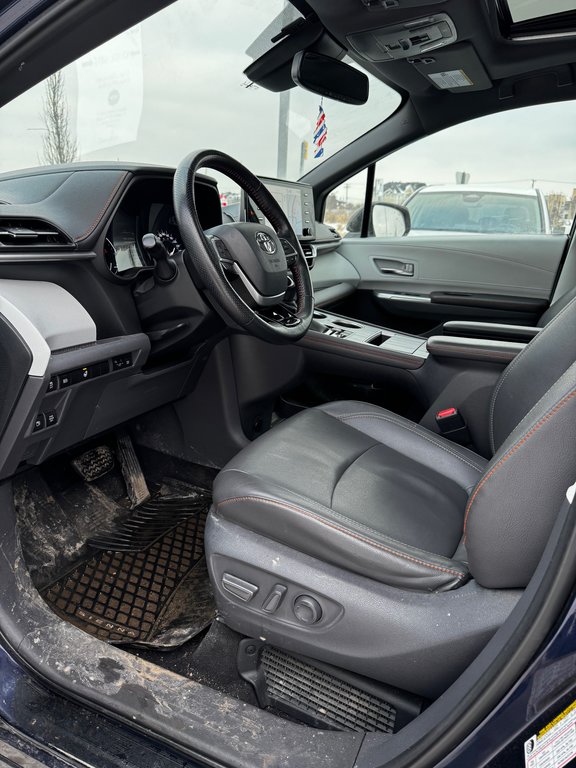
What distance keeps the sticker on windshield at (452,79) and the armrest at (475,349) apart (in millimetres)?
1038

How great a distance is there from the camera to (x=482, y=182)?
106 inches

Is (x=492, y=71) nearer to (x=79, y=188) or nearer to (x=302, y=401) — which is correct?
(x=302, y=401)

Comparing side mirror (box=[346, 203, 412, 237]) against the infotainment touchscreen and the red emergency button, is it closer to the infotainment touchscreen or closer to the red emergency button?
the infotainment touchscreen

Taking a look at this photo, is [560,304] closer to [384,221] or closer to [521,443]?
[384,221]

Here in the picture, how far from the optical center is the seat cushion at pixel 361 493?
99cm

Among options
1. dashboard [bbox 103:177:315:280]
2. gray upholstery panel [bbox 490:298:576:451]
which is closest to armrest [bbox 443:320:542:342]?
gray upholstery panel [bbox 490:298:576:451]

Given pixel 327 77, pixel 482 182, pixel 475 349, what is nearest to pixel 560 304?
pixel 475 349

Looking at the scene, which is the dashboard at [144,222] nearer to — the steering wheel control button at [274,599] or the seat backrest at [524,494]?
the steering wheel control button at [274,599]

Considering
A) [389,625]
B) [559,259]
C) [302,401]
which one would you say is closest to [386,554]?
[389,625]

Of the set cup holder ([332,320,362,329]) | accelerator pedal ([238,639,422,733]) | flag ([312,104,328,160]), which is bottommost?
accelerator pedal ([238,639,422,733])

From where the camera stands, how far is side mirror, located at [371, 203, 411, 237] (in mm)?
3014

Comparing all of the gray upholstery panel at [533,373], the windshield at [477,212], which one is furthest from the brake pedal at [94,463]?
the windshield at [477,212]

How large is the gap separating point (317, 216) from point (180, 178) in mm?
1688

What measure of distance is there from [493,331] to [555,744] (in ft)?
4.80
